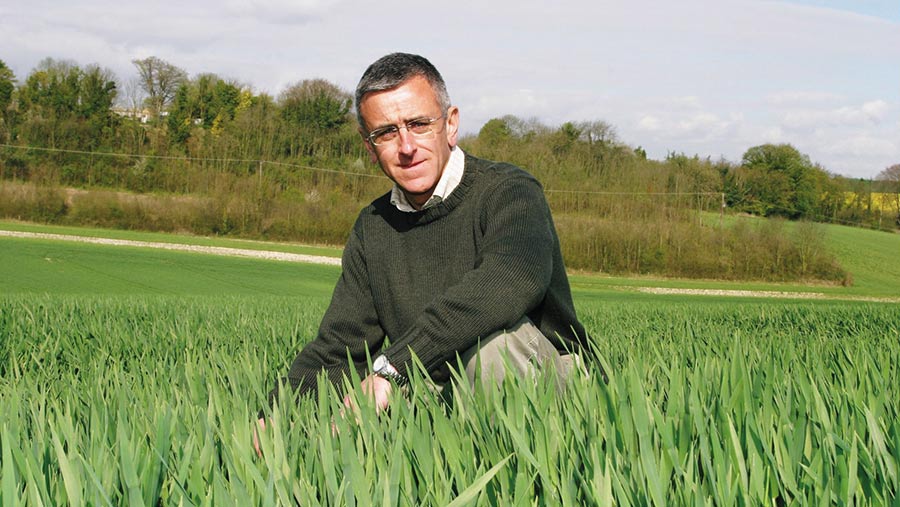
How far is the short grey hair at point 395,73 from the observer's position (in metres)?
2.58

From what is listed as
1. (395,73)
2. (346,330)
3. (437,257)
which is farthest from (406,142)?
(346,330)

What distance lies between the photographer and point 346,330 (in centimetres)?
291

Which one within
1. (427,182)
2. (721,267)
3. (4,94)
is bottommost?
(721,267)

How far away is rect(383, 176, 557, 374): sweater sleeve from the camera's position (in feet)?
7.32

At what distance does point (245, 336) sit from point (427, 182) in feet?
8.61

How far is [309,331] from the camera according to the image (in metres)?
4.75

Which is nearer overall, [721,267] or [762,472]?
[762,472]

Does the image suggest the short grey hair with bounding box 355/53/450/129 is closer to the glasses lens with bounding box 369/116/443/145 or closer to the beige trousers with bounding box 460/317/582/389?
the glasses lens with bounding box 369/116/443/145

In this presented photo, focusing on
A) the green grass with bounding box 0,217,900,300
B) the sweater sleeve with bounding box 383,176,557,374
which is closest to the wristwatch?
the sweater sleeve with bounding box 383,176,557,374

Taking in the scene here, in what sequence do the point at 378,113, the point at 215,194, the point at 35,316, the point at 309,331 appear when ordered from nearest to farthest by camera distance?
the point at 378,113 < the point at 309,331 < the point at 35,316 < the point at 215,194

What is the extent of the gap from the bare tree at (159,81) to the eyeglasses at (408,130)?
52706 millimetres

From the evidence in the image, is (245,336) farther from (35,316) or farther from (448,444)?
(448,444)

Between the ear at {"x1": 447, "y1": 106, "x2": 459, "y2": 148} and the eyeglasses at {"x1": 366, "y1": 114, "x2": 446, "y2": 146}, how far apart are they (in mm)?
→ 117

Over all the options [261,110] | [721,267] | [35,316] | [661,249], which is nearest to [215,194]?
[261,110]
